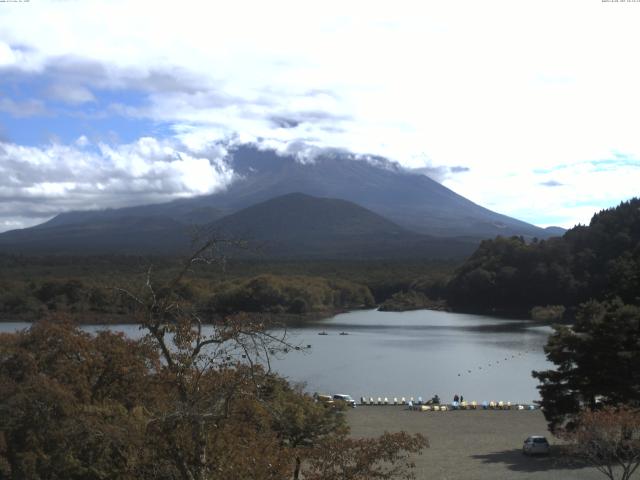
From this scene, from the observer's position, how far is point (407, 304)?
66.5 metres

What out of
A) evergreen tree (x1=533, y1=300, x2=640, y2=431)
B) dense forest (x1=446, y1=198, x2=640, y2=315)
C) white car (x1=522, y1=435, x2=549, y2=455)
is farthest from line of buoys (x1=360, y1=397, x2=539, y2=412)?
dense forest (x1=446, y1=198, x2=640, y2=315)

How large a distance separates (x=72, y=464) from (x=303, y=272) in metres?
73.5

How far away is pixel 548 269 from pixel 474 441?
4313 centimetres

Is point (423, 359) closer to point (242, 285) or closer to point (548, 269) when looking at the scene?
point (242, 285)

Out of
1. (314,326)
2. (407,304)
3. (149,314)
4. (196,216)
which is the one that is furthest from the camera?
(196,216)

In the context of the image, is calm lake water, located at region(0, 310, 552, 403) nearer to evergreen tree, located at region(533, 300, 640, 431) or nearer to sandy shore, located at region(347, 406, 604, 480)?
sandy shore, located at region(347, 406, 604, 480)

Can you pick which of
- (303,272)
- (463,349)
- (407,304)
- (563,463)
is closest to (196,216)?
(303,272)

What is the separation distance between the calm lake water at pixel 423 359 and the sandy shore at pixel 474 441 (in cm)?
373

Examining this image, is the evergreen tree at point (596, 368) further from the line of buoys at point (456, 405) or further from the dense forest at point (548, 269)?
the dense forest at point (548, 269)

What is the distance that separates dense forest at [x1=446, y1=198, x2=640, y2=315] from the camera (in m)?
55.1

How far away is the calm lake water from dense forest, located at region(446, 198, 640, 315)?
7.18 metres

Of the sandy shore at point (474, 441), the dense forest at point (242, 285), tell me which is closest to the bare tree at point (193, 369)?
the sandy shore at point (474, 441)

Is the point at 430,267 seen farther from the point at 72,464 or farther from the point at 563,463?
the point at 72,464

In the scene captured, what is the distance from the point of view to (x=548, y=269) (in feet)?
188
